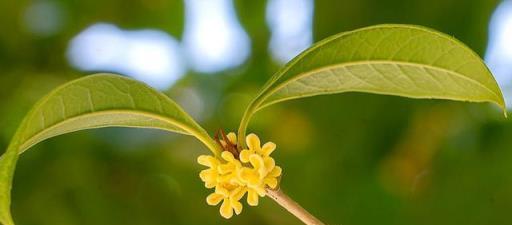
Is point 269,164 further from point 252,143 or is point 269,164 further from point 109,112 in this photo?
point 109,112

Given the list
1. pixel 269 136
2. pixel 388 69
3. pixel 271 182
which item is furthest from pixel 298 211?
pixel 269 136

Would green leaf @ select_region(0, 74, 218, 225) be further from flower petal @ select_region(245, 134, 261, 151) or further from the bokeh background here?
the bokeh background

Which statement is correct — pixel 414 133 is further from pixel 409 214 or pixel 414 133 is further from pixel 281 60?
pixel 281 60

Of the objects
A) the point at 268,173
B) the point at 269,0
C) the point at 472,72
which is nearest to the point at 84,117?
the point at 268,173

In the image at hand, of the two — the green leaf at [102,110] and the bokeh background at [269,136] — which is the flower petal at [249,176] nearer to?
the green leaf at [102,110]

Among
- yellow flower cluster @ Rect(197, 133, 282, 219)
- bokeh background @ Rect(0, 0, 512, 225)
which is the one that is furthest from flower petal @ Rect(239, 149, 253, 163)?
bokeh background @ Rect(0, 0, 512, 225)

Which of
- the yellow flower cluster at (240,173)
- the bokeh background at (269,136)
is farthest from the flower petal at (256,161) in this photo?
the bokeh background at (269,136)
